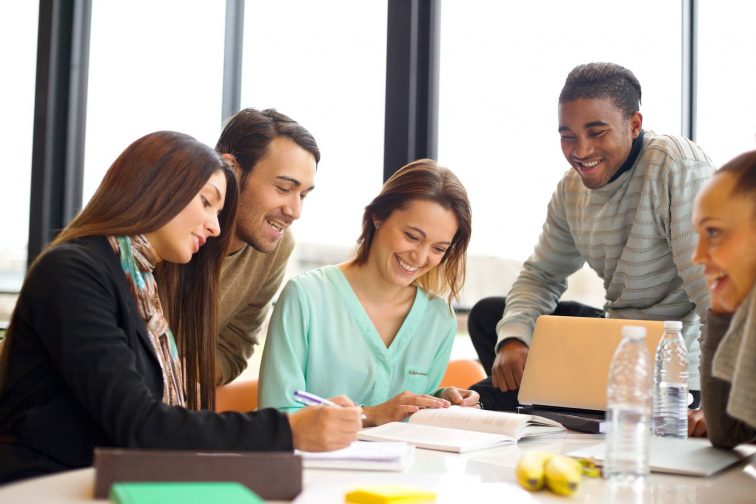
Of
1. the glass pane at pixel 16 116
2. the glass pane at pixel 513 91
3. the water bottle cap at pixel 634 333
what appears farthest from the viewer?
the glass pane at pixel 16 116

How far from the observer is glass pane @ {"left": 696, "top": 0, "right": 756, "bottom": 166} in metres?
2.97

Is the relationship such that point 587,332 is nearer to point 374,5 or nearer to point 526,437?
point 526,437

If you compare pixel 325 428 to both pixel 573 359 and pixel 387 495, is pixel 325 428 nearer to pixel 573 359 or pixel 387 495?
pixel 387 495

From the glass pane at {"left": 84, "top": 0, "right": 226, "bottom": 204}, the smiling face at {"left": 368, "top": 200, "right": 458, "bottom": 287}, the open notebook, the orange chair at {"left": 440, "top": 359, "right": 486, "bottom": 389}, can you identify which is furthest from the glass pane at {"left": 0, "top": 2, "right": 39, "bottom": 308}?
the open notebook

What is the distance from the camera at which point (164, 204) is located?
1.71 meters

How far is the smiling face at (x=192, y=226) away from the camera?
69.2 inches

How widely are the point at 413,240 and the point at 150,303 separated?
0.82m

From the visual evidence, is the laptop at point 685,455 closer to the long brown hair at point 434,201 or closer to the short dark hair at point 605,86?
the long brown hair at point 434,201

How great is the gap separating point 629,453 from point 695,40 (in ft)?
7.53

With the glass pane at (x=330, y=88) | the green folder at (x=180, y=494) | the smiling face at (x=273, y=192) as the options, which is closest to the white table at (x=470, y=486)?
the green folder at (x=180, y=494)

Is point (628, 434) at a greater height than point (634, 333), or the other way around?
point (634, 333)

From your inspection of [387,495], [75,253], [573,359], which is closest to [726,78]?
[573,359]

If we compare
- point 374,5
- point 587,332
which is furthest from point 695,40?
point 587,332

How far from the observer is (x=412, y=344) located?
2.37m
